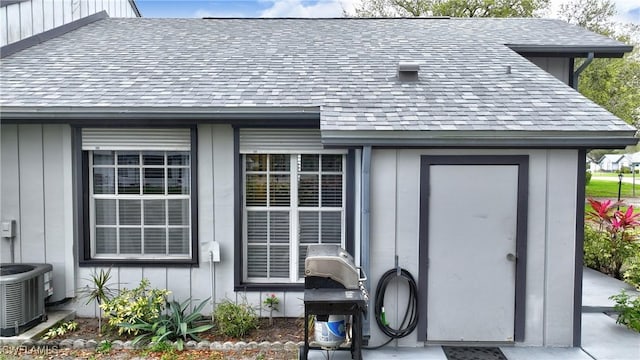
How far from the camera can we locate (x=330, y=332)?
386cm

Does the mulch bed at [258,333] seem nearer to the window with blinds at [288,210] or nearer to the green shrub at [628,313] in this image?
the window with blinds at [288,210]

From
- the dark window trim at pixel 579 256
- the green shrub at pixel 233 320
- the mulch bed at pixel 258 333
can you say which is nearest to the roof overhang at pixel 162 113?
the green shrub at pixel 233 320

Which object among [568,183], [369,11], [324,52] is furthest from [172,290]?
[369,11]

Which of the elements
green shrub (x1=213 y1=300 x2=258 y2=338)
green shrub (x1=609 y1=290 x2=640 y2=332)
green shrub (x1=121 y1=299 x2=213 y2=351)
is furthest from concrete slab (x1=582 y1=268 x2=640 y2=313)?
green shrub (x1=121 y1=299 x2=213 y2=351)

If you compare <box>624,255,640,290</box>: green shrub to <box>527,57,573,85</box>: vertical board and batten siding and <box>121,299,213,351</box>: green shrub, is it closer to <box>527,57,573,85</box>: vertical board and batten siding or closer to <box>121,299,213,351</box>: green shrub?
<box>527,57,573,85</box>: vertical board and batten siding

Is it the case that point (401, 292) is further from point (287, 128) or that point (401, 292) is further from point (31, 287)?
point (31, 287)

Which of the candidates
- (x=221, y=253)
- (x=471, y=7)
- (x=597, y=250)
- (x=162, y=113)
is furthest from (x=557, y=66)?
(x=471, y=7)

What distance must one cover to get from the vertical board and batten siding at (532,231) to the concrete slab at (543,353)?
0.08 metres

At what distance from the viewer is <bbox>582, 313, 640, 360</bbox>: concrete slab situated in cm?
418

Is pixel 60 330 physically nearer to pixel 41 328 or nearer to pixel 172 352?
pixel 41 328

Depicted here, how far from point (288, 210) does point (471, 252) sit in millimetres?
2228

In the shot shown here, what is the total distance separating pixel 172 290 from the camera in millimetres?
5188

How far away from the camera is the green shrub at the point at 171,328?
→ 175 inches

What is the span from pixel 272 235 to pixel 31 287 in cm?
278
